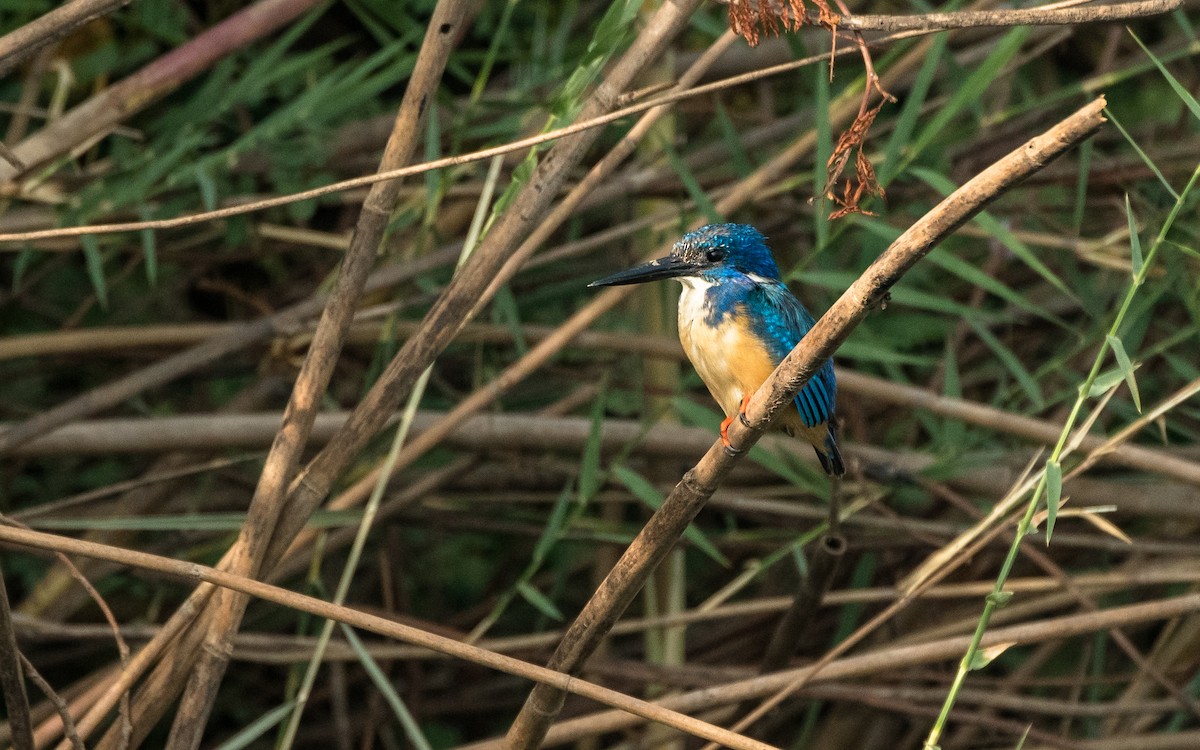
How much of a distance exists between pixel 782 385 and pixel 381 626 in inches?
18.4

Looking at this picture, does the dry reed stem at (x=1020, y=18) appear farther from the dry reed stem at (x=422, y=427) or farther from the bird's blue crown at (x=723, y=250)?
the dry reed stem at (x=422, y=427)

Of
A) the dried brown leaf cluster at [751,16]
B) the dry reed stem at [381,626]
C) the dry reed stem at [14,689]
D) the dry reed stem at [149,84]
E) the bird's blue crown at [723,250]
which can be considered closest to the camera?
the dried brown leaf cluster at [751,16]

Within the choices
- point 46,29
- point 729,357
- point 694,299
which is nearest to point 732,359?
point 729,357

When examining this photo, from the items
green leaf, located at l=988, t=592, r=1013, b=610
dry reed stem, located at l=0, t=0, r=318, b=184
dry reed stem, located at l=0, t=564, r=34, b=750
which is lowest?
dry reed stem, located at l=0, t=564, r=34, b=750

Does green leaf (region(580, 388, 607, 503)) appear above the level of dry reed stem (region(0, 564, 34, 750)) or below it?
below

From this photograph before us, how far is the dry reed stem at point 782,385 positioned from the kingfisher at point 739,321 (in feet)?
1.90

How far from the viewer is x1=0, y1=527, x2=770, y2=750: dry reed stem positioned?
4.35 feet

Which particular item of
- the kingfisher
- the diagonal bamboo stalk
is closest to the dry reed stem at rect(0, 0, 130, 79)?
the diagonal bamboo stalk

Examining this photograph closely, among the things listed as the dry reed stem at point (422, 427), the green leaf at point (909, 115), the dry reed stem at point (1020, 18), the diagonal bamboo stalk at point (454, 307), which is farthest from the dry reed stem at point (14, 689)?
the green leaf at point (909, 115)

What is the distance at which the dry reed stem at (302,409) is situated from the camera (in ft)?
5.19

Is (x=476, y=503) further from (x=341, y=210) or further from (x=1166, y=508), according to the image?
(x=1166, y=508)

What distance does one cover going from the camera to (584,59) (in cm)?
166

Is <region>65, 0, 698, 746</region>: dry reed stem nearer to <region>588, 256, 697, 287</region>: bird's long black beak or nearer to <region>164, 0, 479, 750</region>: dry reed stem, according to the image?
<region>164, 0, 479, 750</region>: dry reed stem

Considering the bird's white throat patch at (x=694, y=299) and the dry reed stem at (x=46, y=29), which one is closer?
the dry reed stem at (x=46, y=29)
